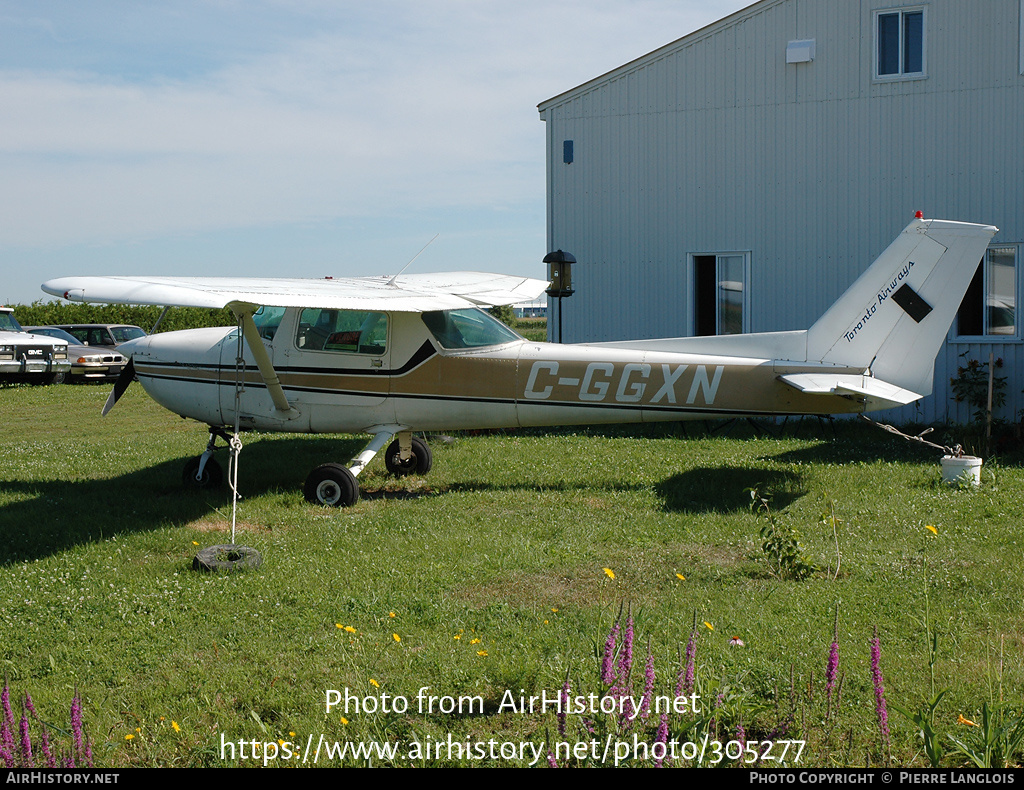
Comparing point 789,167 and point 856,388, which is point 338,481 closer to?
point 856,388

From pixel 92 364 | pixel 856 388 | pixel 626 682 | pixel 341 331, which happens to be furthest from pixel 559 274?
pixel 92 364

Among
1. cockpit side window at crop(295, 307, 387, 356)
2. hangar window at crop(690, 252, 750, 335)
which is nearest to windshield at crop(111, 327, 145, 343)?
hangar window at crop(690, 252, 750, 335)

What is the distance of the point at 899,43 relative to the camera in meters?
13.9

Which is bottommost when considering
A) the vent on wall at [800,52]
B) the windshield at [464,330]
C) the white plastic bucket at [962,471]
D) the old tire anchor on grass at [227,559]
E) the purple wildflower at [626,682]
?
the old tire anchor on grass at [227,559]

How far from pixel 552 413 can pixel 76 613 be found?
499 centimetres

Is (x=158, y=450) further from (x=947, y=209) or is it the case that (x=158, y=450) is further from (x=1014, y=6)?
(x=1014, y=6)

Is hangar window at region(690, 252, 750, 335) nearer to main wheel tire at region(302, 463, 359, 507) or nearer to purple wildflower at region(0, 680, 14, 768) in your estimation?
main wheel tire at region(302, 463, 359, 507)

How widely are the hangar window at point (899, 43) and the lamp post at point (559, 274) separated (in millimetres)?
5538

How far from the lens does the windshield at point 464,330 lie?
31.5 ft

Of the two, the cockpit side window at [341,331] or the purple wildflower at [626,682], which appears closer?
the purple wildflower at [626,682]

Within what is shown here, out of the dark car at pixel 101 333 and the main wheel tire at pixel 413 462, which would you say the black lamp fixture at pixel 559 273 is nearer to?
the main wheel tire at pixel 413 462

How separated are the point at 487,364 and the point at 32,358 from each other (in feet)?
60.4

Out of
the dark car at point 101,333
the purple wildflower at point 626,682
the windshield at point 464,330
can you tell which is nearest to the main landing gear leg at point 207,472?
the windshield at point 464,330
